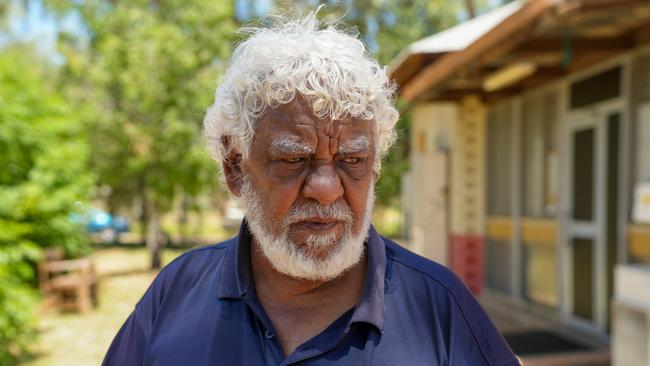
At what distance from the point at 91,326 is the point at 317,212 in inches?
307

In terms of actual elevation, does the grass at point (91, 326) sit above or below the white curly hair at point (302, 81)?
below

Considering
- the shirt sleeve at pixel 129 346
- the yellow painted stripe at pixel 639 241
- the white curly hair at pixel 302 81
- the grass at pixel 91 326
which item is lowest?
the grass at pixel 91 326

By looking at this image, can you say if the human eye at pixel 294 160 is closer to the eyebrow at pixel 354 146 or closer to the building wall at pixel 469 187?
the eyebrow at pixel 354 146

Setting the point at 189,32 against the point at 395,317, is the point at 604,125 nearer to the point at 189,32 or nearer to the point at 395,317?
the point at 395,317

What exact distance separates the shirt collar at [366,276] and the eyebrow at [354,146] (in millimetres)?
250

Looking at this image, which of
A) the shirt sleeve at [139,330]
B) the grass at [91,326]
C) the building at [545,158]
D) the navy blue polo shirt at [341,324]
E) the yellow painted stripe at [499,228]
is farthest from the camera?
the yellow painted stripe at [499,228]

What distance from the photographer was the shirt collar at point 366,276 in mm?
1592

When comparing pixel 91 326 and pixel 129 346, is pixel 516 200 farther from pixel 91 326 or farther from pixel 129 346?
pixel 129 346

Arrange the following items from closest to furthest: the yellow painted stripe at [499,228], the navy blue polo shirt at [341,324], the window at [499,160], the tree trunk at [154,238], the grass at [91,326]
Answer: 1. the navy blue polo shirt at [341,324]
2. the grass at [91,326]
3. the yellow painted stripe at [499,228]
4. the window at [499,160]
5. the tree trunk at [154,238]

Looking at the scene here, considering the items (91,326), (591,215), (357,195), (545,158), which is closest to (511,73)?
(545,158)

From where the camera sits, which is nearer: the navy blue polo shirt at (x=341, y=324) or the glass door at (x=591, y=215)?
the navy blue polo shirt at (x=341, y=324)

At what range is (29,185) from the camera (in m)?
7.11

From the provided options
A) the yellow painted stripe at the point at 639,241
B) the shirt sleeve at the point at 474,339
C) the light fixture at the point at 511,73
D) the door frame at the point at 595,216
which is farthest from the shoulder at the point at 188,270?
the light fixture at the point at 511,73

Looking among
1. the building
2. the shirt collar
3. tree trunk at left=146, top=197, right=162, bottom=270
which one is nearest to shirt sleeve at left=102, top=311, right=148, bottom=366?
the shirt collar
